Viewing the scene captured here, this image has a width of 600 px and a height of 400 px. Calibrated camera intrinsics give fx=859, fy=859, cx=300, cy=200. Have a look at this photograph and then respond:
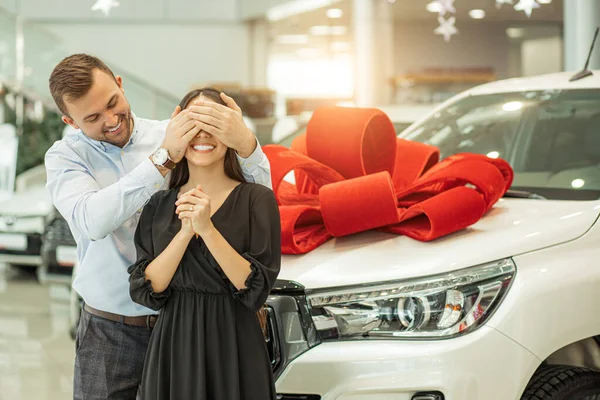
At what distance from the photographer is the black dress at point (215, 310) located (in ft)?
7.14

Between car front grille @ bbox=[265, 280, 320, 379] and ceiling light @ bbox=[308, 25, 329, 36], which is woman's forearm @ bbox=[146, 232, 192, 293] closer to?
car front grille @ bbox=[265, 280, 320, 379]

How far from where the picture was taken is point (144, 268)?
2.21m

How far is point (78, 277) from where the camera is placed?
2.47 m

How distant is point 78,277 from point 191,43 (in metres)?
19.8

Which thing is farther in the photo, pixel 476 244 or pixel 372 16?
pixel 372 16

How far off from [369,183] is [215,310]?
834 mm

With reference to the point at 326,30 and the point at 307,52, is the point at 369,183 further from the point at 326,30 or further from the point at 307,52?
the point at 307,52

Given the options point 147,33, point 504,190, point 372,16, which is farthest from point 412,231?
point 147,33

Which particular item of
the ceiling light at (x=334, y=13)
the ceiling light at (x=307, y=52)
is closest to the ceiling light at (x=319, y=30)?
the ceiling light at (x=307, y=52)

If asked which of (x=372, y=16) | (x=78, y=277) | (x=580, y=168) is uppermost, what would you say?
(x=372, y=16)

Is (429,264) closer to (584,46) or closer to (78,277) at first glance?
(78,277)

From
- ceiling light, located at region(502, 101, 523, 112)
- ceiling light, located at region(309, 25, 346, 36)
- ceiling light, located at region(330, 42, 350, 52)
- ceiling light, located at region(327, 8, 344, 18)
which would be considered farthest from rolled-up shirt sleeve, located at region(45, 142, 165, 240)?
ceiling light, located at region(330, 42, 350, 52)

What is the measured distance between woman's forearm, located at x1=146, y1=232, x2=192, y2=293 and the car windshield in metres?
1.64

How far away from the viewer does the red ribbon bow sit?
2785 mm
